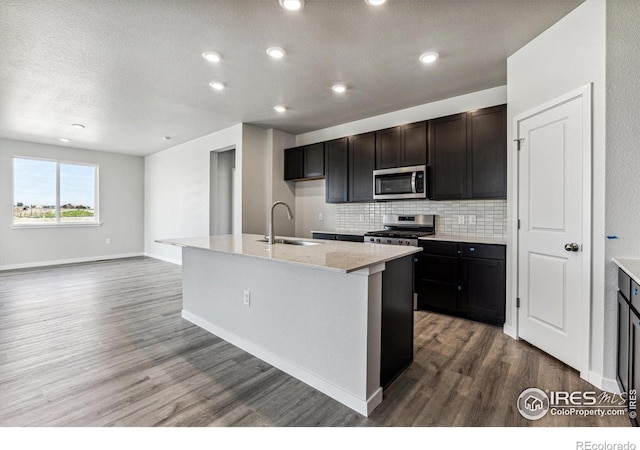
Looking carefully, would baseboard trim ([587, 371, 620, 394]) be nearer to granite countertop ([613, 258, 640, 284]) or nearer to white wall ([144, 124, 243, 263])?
granite countertop ([613, 258, 640, 284])

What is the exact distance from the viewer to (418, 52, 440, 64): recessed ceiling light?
2691 mm

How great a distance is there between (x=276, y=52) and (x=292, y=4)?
0.64 m

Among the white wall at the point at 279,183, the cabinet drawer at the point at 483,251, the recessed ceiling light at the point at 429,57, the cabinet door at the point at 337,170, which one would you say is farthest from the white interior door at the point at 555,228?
the white wall at the point at 279,183

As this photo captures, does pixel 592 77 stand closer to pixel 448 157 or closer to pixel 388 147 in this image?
pixel 448 157

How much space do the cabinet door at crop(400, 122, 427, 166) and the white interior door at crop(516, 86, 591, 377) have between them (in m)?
1.14

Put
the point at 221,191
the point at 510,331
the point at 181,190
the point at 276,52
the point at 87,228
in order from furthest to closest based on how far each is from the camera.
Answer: the point at 87,228 < the point at 181,190 < the point at 221,191 < the point at 510,331 < the point at 276,52

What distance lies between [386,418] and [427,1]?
2.62 m

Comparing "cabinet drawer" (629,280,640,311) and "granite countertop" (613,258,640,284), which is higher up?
"granite countertop" (613,258,640,284)

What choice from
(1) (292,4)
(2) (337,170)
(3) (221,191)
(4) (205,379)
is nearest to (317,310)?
(4) (205,379)

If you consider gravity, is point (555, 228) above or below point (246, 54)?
below

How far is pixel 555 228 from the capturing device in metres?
2.33

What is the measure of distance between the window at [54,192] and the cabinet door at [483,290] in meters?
7.65

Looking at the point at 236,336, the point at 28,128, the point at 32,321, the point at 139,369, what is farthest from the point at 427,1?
the point at 28,128
